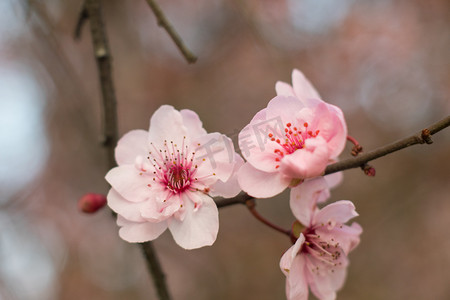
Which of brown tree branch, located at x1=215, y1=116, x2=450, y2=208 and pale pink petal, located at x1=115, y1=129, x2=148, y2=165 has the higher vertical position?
brown tree branch, located at x1=215, y1=116, x2=450, y2=208

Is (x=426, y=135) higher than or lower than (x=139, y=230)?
higher

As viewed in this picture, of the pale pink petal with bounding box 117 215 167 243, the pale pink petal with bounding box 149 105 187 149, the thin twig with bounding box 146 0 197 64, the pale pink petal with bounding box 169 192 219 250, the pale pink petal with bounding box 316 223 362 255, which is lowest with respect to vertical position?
the pale pink petal with bounding box 316 223 362 255

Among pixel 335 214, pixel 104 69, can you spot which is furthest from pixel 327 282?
pixel 104 69

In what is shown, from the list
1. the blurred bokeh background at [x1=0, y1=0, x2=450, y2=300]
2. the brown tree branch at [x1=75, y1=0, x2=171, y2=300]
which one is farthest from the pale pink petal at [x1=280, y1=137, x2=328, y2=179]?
the blurred bokeh background at [x1=0, y1=0, x2=450, y2=300]

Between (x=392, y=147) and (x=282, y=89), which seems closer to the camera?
(x=392, y=147)

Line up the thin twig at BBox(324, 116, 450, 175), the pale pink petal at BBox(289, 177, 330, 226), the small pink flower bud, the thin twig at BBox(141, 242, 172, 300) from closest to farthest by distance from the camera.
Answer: the thin twig at BBox(324, 116, 450, 175) → the pale pink petal at BBox(289, 177, 330, 226) → the thin twig at BBox(141, 242, 172, 300) → the small pink flower bud

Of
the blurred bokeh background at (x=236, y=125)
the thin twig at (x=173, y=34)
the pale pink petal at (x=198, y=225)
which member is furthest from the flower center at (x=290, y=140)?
the blurred bokeh background at (x=236, y=125)

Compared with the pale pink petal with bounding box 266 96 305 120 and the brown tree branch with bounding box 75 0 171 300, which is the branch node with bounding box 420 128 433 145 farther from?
the brown tree branch with bounding box 75 0 171 300

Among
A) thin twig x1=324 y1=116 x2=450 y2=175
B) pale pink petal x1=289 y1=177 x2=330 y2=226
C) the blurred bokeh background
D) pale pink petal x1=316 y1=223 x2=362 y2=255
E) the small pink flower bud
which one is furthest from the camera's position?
the blurred bokeh background

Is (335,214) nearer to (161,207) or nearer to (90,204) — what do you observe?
(161,207)
